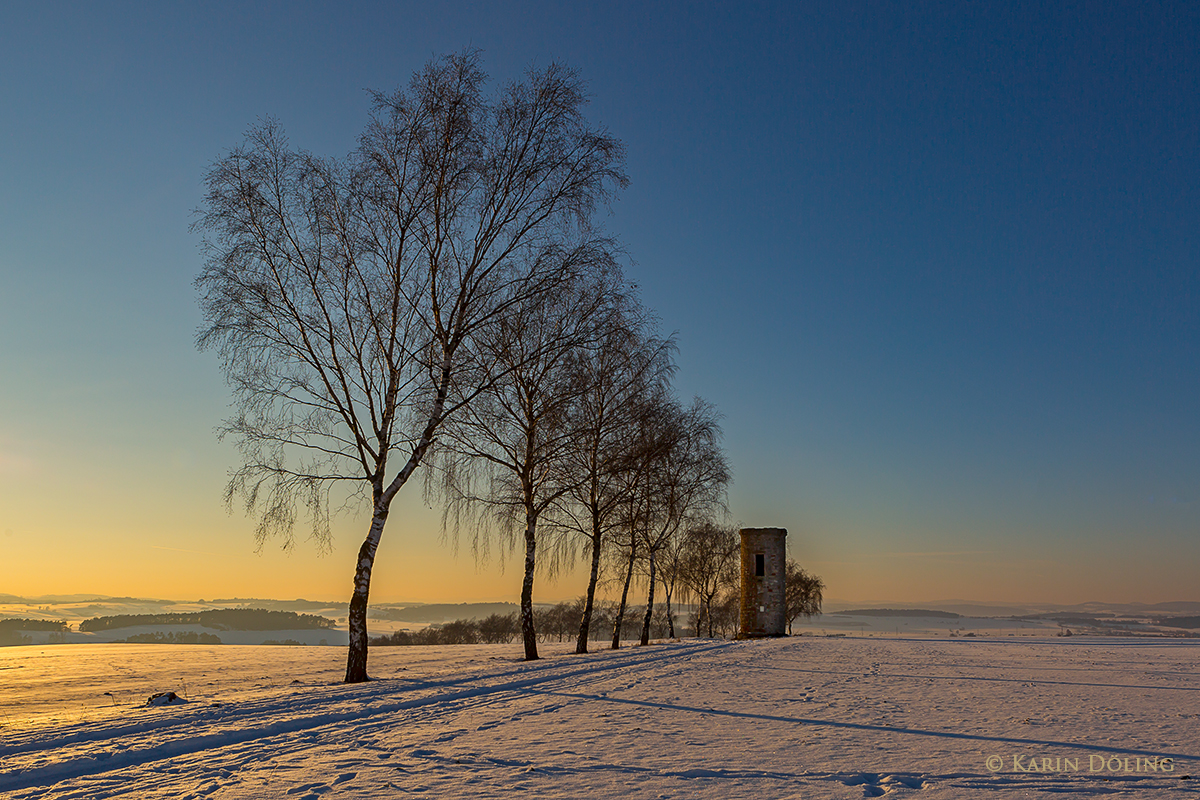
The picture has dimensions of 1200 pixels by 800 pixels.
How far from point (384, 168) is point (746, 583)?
92.5ft

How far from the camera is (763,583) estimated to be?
36469 mm

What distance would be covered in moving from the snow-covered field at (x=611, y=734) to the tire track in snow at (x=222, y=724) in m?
0.04

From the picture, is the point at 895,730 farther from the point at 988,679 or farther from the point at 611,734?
the point at 988,679

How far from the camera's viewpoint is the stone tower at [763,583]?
36312mm

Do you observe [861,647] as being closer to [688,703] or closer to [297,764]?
[688,703]

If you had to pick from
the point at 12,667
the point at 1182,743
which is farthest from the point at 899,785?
the point at 12,667

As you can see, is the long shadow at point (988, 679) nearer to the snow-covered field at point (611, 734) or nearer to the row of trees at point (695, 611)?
the snow-covered field at point (611, 734)

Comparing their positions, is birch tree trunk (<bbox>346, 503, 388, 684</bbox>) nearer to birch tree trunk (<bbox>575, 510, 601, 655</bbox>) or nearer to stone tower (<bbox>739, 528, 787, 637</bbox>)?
birch tree trunk (<bbox>575, 510, 601, 655</bbox>)

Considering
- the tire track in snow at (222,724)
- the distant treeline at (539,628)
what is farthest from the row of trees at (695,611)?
the tire track in snow at (222,724)

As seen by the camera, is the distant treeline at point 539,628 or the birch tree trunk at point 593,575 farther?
the distant treeline at point 539,628

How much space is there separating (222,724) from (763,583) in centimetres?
3120

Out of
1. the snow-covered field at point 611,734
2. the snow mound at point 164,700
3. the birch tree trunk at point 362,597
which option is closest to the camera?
the snow-covered field at point 611,734

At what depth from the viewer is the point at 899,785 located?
5430 mm

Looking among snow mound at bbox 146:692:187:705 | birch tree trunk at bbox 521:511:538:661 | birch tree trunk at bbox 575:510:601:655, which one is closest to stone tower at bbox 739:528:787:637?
birch tree trunk at bbox 575:510:601:655
